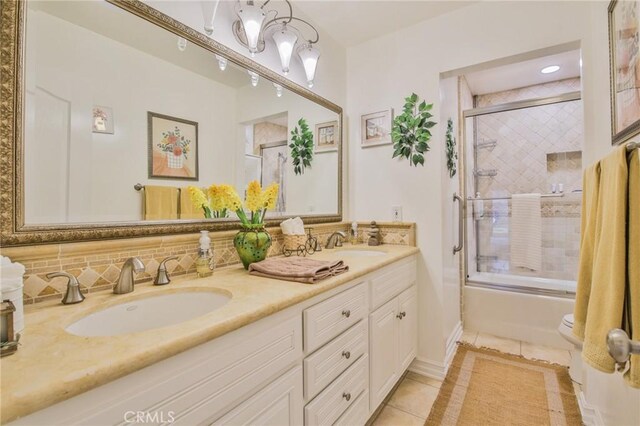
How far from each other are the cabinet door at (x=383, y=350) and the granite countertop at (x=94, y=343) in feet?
2.03

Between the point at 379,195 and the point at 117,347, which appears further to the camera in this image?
the point at 379,195

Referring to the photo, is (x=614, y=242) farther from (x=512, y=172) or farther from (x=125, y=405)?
(x=512, y=172)

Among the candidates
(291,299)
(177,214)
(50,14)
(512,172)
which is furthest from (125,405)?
(512,172)

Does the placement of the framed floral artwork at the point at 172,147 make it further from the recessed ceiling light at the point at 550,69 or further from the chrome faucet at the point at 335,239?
the recessed ceiling light at the point at 550,69

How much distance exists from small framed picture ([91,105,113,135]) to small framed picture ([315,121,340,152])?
1351 mm

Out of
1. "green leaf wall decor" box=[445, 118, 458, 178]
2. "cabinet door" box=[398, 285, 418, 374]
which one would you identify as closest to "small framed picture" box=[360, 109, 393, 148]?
"green leaf wall decor" box=[445, 118, 458, 178]

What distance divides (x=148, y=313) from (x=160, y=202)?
454 mm

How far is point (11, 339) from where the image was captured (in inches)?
23.3

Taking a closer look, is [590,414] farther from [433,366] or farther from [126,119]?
[126,119]

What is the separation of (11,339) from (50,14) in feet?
3.29

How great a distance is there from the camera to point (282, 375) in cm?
92

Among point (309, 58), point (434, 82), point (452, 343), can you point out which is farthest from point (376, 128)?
point (452, 343)

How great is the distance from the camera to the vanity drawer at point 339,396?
1054mm

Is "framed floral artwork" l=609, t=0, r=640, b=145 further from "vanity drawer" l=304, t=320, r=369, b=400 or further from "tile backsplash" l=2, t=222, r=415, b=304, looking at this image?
"tile backsplash" l=2, t=222, r=415, b=304
